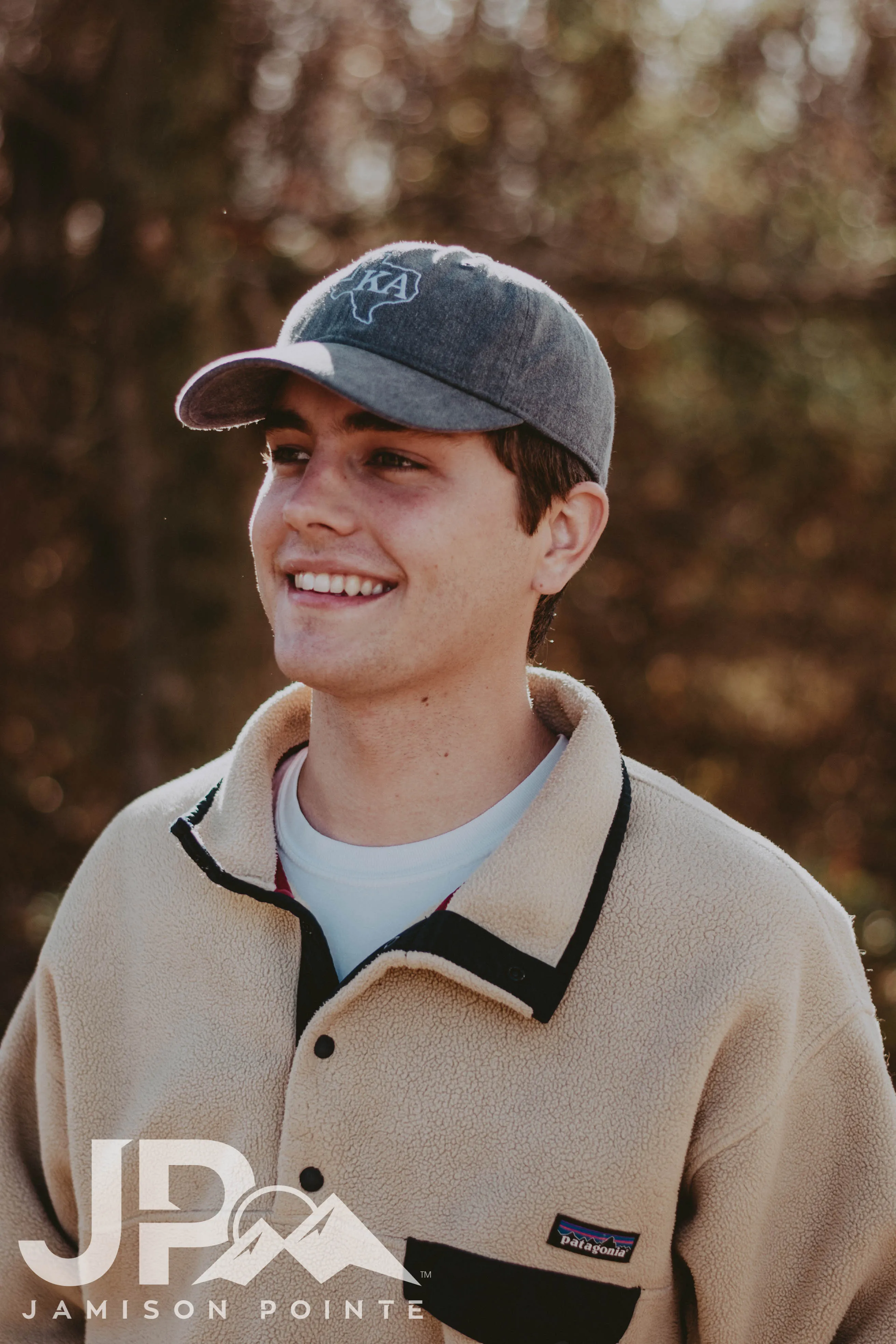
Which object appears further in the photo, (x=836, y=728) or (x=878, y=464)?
(x=836, y=728)

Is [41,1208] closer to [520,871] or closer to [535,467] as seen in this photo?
[520,871]

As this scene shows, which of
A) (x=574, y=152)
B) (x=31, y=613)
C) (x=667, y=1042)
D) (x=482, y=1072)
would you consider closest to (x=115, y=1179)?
(x=482, y=1072)

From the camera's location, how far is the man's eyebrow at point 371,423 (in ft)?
5.51

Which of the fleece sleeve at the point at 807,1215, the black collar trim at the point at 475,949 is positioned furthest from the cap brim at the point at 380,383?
the fleece sleeve at the point at 807,1215

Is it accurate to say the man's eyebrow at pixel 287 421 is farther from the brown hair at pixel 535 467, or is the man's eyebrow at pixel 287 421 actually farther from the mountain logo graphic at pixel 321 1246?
the mountain logo graphic at pixel 321 1246

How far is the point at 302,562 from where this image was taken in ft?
5.64

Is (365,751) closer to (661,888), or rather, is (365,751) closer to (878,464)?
(661,888)

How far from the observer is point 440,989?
1608 millimetres

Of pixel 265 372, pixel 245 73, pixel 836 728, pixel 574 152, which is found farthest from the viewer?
pixel 836 728

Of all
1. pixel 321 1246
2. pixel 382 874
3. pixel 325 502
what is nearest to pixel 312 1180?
pixel 321 1246

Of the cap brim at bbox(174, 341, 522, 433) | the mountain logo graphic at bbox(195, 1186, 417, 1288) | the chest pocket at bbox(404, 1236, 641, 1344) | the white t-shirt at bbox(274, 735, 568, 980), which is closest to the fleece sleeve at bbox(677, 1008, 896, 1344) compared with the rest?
the chest pocket at bbox(404, 1236, 641, 1344)

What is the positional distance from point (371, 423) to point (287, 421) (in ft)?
0.52

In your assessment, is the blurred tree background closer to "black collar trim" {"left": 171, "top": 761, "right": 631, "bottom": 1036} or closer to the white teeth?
"black collar trim" {"left": 171, "top": 761, "right": 631, "bottom": 1036}

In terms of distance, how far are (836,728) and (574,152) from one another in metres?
3.48
